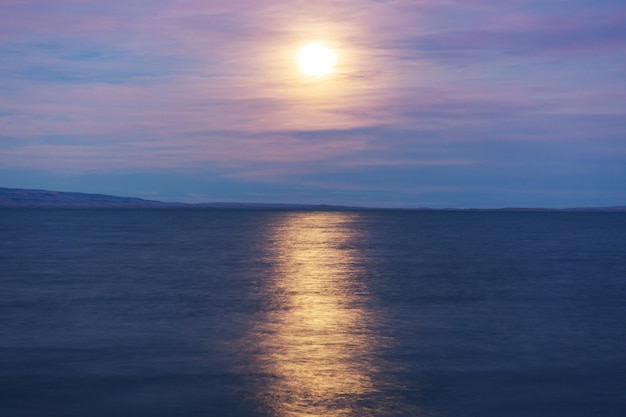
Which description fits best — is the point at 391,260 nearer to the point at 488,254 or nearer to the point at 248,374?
the point at 488,254

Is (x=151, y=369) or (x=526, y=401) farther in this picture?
(x=151, y=369)

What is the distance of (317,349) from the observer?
1852cm

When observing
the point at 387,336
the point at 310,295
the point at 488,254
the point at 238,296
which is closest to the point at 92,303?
the point at 238,296

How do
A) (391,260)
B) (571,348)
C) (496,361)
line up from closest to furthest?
1. (496,361)
2. (571,348)
3. (391,260)

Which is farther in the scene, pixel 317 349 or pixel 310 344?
pixel 310 344

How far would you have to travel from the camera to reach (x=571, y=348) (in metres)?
19.2

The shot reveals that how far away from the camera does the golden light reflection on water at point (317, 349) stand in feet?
45.2

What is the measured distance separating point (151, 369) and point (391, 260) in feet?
115

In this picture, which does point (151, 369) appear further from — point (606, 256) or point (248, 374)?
point (606, 256)

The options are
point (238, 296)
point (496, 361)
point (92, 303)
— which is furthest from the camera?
point (238, 296)

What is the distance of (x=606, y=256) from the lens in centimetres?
5559

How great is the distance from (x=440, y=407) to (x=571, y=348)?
282 inches

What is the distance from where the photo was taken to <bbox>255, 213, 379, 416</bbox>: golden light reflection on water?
45.2 feet

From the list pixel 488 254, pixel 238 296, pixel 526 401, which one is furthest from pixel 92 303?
pixel 488 254
